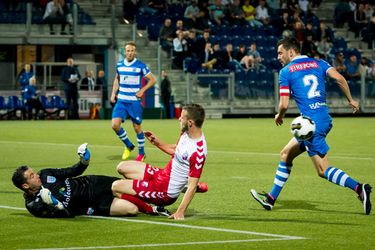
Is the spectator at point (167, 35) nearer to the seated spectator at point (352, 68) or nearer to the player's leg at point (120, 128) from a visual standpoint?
the seated spectator at point (352, 68)

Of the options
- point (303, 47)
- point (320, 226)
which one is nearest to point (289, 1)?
point (303, 47)

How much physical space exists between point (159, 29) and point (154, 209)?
29.5m

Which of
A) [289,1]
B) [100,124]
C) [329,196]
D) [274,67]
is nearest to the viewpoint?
[329,196]

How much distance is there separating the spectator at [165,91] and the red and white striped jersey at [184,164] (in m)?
26.5

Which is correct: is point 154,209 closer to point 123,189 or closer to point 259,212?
point 123,189

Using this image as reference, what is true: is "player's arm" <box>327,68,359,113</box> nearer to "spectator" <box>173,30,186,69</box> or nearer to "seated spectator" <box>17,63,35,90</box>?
"seated spectator" <box>17,63,35,90</box>

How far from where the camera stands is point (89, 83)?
3859cm

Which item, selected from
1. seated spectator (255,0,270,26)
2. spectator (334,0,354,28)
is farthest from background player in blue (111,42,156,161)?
spectator (334,0,354,28)

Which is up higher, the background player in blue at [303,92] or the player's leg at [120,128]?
the background player in blue at [303,92]

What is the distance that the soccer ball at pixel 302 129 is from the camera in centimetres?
1134

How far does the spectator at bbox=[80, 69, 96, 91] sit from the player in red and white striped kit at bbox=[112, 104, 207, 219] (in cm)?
2763

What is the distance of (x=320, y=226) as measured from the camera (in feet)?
34.4

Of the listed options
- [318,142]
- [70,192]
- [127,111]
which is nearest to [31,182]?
[70,192]

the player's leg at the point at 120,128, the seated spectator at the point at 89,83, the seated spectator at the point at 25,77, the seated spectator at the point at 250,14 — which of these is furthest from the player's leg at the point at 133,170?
the seated spectator at the point at 250,14
